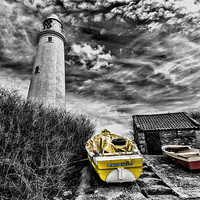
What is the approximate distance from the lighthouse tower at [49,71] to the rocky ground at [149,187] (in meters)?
7.78

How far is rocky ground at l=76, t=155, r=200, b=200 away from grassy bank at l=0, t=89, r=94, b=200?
2.52ft

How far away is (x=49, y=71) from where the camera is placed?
12781 mm

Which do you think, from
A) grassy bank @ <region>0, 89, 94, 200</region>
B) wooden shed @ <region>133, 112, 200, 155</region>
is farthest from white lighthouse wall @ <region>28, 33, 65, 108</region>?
wooden shed @ <region>133, 112, 200, 155</region>

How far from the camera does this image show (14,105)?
5438mm

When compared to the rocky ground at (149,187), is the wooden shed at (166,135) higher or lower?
higher

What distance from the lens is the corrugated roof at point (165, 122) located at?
998cm

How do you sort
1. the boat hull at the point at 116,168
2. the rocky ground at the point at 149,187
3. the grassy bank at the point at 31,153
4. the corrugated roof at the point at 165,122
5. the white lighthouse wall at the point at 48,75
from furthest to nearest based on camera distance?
1. the white lighthouse wall at the point at 48,75
2. the corrugated roof at the point at 165,122
3. the boat hull at the point at 116,168
4. the rocky ground at the point at 149,187
5. the grassy bank at the point at 31,153

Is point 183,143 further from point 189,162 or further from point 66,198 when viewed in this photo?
point 66,198

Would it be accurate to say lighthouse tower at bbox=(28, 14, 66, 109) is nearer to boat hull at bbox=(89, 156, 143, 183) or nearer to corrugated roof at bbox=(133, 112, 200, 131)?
corrugated roof at bbox=(133, 112, 200, 131)

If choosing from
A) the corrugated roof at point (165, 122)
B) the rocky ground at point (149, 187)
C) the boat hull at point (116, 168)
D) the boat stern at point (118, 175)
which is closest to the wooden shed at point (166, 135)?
the corrugated roof at point (165, 122)

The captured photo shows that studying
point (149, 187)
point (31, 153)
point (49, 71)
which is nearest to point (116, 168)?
point (149, 187)

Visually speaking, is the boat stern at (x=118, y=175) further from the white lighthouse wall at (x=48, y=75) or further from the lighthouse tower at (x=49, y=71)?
the white lighthouse wall at (x=48, y=75)

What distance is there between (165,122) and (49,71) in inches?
457

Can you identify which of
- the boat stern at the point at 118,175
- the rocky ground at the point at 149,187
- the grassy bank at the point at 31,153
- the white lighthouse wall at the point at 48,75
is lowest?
the rocky ground at the point at 149,187
